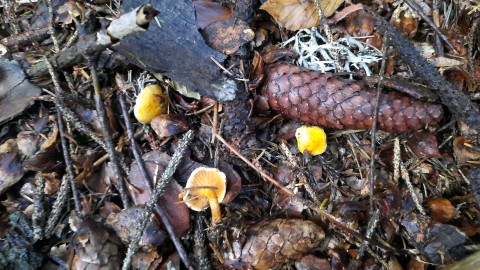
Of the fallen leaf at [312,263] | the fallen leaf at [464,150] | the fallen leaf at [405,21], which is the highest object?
the fallen leaf at [405,21]

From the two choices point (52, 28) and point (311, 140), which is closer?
point (311, 140)

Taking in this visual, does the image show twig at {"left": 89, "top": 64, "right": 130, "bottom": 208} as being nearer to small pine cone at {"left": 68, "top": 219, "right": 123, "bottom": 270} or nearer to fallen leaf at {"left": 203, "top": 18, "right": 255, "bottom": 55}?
small pine cone at {"left": 68, "top": 219, "right": 123, "bottom": 270}

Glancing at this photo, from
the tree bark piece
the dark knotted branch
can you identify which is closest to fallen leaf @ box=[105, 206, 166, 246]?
the tree bark piece

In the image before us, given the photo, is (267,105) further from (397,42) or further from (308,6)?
(397,42)

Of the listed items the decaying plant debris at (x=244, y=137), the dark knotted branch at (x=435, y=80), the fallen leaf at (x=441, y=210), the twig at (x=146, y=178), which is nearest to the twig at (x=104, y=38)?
the decaying plant debris at (x=244, y=137)

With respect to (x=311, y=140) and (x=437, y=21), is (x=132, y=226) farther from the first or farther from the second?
(x=437, y=21)

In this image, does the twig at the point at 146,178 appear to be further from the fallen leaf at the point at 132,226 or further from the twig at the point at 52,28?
the twig at the point at 52,28

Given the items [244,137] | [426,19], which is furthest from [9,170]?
[426,19]
